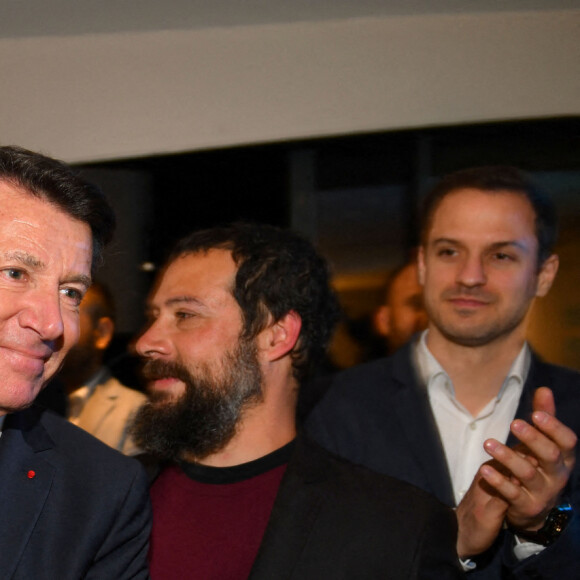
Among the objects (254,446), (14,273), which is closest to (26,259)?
(14,273)

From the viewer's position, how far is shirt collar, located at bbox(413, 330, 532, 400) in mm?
1994

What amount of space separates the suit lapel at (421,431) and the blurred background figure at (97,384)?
1.05 metres

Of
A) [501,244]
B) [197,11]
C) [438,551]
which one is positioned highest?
[197,11]

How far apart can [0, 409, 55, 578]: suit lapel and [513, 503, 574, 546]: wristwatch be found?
1136mm

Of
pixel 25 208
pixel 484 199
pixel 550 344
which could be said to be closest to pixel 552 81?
pixel 484 199

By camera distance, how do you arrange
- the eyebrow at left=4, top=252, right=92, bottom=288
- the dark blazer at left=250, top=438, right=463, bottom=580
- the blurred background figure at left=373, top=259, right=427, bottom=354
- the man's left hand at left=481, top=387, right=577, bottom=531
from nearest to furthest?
the eyebrow at left=4, top=252, right=92, bottom=288
the man's left hand at left=481, top=387, right=577, bottom=531
the dark blazer at left=250, top=438, right=463, bottom=580
the blurred background figure at left=373, top=259, right=427, bottom=354

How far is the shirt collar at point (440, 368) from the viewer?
199 centimetres

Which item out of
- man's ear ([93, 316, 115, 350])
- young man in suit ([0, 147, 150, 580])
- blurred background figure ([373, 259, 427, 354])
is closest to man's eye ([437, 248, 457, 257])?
blurred background figure ([373, 259, 427, 354])

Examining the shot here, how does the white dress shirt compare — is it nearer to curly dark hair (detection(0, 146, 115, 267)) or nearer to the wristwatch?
the wristwatch

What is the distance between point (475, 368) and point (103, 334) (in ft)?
4.82

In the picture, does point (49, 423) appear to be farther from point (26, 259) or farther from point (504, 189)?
point (504, 189)

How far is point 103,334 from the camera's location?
271 centimetres

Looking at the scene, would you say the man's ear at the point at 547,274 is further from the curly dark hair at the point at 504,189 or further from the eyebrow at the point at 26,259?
the eyebrow at the point at 26,259

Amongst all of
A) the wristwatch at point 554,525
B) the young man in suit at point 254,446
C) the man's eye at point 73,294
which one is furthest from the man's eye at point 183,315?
the wristwatch at point 554,525
